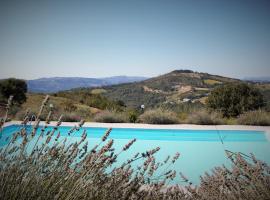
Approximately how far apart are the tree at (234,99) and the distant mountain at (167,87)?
28.9 meters

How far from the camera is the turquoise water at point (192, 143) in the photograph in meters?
5.27

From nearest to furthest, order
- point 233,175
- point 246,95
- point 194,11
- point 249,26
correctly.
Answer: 1. point 233,175
2. point 246,95
3. point 194,11
4. point 249,26

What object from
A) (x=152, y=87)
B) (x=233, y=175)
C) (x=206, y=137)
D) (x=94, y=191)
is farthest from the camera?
(x=152, y=87)

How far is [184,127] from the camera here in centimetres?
714

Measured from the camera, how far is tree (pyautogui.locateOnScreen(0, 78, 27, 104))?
47.8 ft

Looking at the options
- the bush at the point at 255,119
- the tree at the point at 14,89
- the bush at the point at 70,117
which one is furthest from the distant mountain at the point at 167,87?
the bush at the point at 255,119

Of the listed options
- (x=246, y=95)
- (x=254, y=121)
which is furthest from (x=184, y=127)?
(x=246, y=95)

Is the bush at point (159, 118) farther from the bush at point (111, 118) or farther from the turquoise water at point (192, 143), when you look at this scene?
the turquoise water at point (192, 143)

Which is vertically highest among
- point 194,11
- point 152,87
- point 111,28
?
point 194,11

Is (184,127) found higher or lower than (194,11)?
lower

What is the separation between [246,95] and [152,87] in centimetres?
4068

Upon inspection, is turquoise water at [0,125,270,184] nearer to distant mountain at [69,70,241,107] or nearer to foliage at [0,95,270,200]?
foliage at [0,95,270,200]

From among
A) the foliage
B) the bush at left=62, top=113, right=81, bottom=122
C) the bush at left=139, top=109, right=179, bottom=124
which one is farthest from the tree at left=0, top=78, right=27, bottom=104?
the foliage

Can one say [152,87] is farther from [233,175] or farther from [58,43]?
[233,175]
